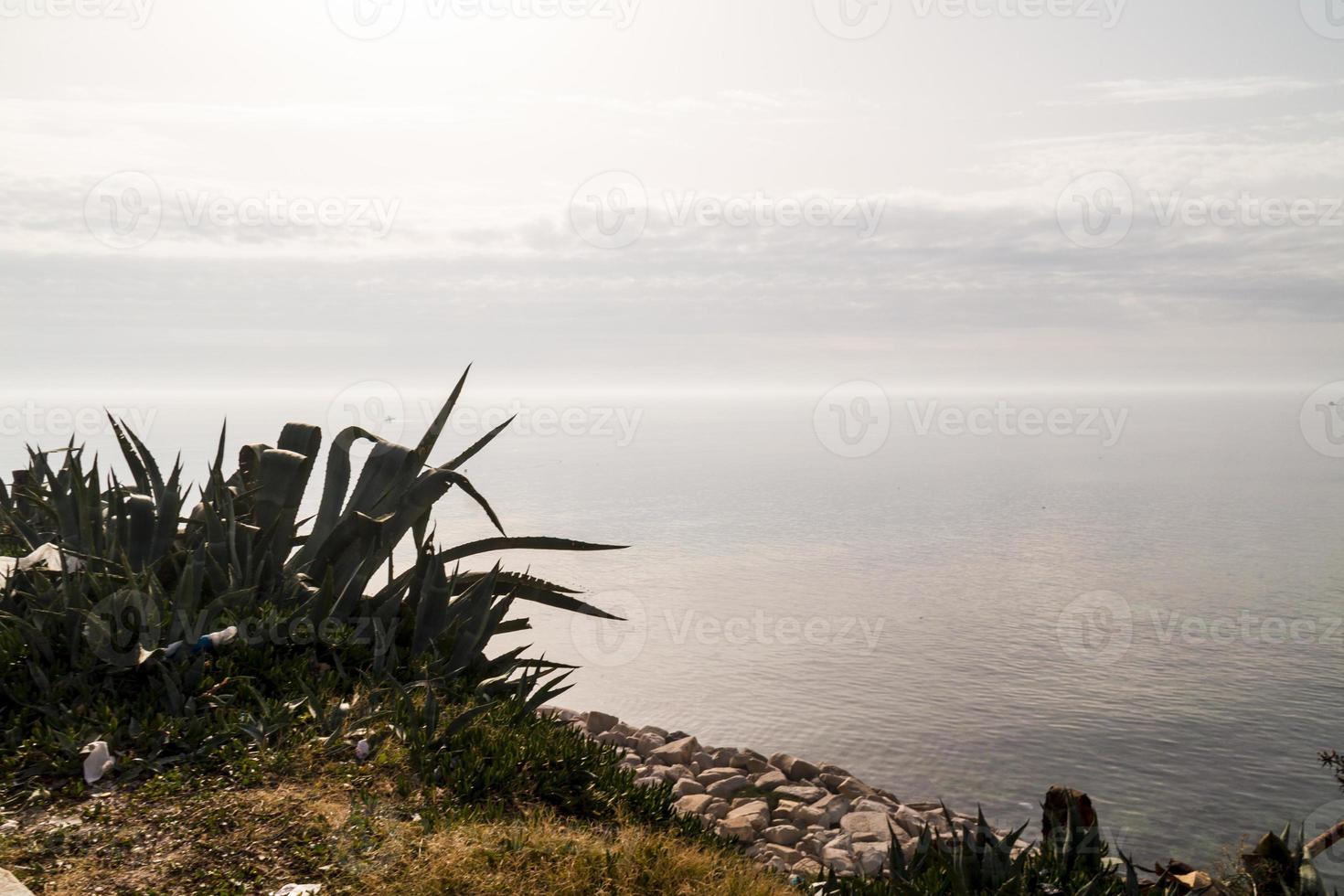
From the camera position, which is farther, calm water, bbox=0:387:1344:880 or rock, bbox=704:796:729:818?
calm water, bbox=0:387:1344:880

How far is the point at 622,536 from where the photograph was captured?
103 feet

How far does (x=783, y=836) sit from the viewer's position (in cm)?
750

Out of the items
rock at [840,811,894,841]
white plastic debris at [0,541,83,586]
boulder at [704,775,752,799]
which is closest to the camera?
white plastic debris at [0,541,83,586]

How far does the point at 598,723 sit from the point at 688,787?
2679 millimetres

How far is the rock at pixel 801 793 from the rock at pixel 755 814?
2.28ft

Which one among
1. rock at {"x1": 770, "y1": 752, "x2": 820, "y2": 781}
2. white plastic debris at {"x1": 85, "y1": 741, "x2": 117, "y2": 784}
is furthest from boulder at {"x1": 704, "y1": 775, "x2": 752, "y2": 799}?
white plastic debris at {"x1": 85, "y1": 741, "x2": 117, "y2": 784}

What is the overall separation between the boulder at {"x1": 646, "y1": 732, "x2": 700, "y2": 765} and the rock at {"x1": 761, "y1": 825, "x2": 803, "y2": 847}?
246 centimetres

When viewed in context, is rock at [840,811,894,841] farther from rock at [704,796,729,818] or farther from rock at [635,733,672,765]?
rock at [635,733,672,765]

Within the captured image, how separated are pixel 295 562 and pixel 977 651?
14977 millimetres

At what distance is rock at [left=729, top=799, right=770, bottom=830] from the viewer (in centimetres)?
775

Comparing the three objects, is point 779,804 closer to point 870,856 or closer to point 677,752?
point 870,856

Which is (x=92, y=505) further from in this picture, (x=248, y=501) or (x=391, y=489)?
(x=391, y=489)

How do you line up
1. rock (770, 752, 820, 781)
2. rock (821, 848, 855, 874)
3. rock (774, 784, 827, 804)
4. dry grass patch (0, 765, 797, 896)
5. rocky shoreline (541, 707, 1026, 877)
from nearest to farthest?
dry grass patch (0, 765, 797, 896)
rock (821, 848, 855, 874)
rocky shoreline (541, 707, 1026, 877)
rock (774, 784, 827, 804)
rock (770, 752, 820, 781)

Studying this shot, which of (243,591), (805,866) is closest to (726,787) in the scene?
(805,866)
